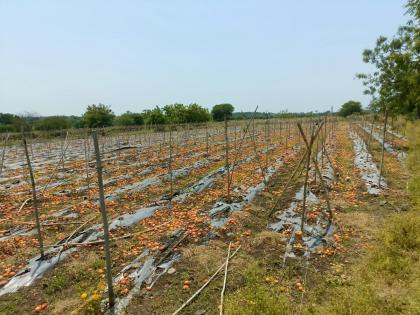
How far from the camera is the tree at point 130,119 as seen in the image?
5433cm

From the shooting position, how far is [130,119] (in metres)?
55.4

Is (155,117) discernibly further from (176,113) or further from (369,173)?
(369,173)

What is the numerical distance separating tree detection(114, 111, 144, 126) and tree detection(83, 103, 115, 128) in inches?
162

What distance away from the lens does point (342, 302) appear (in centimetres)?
400

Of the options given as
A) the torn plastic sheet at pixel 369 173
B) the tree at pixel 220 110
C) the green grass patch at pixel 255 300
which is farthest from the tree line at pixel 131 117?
the green grass patch at pixel 255 300

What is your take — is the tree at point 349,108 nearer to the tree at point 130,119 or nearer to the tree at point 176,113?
the tree at point 176,113

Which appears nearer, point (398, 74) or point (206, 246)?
point (206, 246)

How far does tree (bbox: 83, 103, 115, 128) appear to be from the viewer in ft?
156

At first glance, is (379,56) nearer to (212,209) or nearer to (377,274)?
(212,209)

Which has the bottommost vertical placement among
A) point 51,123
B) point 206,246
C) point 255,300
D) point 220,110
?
point 206,246

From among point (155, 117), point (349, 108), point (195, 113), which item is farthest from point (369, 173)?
point (349, 108)

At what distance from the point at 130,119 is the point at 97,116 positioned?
820cm

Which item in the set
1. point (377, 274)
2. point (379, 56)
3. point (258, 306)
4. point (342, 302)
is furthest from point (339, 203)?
point (379, 56)

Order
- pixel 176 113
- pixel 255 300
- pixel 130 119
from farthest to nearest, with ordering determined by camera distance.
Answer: pixel 130 119 < pixel 176 113 < pixel 255 300
